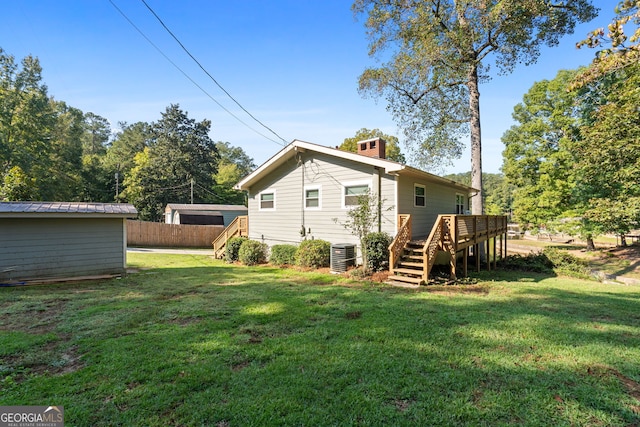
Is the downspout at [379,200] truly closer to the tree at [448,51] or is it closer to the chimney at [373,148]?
the chimney at [373,148]

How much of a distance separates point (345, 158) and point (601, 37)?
710cm

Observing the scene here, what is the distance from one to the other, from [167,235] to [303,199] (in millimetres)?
13672

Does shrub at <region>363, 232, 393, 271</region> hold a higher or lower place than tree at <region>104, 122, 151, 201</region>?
lower

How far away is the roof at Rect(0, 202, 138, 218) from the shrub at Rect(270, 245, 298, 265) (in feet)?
16.7

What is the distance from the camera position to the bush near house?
11.5m

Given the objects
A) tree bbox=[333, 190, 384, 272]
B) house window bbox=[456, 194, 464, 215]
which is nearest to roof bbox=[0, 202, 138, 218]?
tree bbox=[333, 190, 384, 272]

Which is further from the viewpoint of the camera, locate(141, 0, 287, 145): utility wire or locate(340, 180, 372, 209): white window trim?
locate(340, 180, 372, 209): white window trim

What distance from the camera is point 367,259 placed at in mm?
9188

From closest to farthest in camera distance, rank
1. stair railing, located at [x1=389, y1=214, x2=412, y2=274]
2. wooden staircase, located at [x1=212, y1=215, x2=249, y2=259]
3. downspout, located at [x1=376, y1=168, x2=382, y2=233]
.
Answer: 1. stair railing, located at [x1=389, y1=214, x2=412, y2=274]
2. downspout, located at [x1=376, y1=168, x2=382, y2=233]
3. wooden staircase, located at [x1=212, y1=215, x2=249, y2=259]

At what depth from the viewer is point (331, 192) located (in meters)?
11.3

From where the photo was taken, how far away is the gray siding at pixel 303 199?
10.1 meters

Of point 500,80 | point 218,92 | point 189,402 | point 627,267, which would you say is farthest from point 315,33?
point 627,267

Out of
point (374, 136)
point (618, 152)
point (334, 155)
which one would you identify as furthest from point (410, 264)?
point (374, 136)

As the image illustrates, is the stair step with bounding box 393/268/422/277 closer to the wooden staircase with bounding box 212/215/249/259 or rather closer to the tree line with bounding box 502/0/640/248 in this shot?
the tree line with bounding box 502/0/640/248
